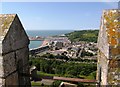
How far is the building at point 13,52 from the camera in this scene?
13.2 feet

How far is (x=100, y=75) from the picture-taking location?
14.3 feet

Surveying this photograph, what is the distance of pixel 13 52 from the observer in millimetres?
4352

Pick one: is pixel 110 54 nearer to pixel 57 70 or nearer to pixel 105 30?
pixel 105 30

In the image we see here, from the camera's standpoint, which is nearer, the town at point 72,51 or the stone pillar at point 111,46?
the stone pillar at point 111,46

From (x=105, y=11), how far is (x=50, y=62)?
77.3m

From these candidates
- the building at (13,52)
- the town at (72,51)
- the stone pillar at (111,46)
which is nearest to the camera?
the stone pillar at (111,46)

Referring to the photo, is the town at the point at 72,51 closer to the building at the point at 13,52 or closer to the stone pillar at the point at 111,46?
the building at the point at 13,52

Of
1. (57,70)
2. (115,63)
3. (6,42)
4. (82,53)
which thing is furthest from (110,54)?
(82,53)

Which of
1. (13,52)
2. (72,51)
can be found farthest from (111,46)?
(72,51)

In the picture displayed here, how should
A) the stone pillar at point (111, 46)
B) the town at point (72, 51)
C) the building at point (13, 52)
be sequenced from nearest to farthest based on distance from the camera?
the stone pillar at point (111, 46)
the building at point (13, 52)
the town at point (72, 51)

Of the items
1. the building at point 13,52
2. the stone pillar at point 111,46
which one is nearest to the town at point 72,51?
the building at point 13,52

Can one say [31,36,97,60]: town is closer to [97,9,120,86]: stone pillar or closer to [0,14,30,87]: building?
[0,14,30,87]: building

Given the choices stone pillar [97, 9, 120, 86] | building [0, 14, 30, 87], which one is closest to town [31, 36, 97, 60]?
building [0, 14, 30, 87]

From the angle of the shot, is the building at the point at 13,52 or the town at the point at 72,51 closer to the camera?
the building at the point at 13,52
